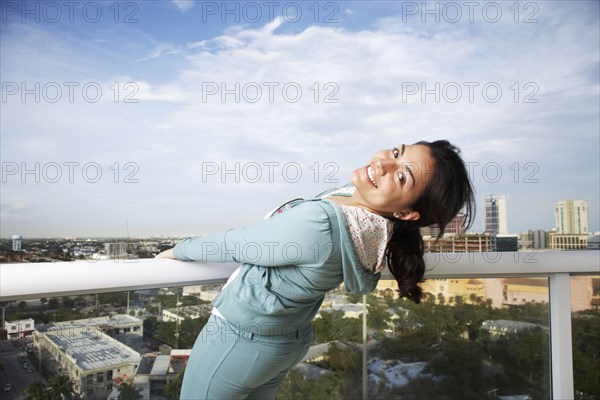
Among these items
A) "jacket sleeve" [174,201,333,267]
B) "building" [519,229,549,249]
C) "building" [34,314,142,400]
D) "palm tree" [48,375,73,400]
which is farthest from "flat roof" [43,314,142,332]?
"building" [519,229,549,249]

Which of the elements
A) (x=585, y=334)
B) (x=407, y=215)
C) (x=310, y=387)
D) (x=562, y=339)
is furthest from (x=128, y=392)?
(x=585, y=334)

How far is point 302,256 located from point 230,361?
0.32 m

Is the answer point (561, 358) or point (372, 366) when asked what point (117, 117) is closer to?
point (372, 366)

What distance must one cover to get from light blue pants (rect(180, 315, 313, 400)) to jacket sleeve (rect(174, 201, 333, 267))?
0.18 meters

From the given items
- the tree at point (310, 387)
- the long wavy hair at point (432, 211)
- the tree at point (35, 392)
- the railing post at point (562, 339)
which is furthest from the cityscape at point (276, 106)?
the tree at point (35, 392)

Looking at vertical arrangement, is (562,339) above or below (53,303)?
below

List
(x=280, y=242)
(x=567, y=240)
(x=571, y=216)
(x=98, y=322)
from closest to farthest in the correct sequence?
(x=280, y=242) → (x=98, y=322) → (x=567, y=240) → (x=571, y=216)

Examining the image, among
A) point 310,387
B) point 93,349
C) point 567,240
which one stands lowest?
point 310,387

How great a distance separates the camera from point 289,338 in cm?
106

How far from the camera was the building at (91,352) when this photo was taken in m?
1.00

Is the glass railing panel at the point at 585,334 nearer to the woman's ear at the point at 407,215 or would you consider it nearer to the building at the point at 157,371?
the woman's ear at the point at 407,215

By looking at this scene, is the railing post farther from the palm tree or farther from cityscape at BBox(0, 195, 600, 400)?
the palm tree

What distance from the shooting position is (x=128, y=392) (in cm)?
113

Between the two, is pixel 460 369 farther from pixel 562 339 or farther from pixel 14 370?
pixel 14 370
